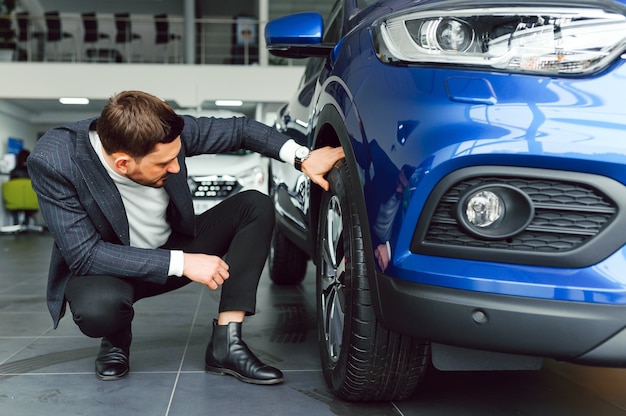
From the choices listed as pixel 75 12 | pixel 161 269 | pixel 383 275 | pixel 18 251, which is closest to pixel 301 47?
pixel 161 269

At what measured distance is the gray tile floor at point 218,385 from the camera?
1887mm

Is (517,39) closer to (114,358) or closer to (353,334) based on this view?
(353,334)

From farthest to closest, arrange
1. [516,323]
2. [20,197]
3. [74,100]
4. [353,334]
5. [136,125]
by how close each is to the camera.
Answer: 1. [74,100]
2. [20,197]
3. [136,125]
4. [353,334]
5. [516,323]

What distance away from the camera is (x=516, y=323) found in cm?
134

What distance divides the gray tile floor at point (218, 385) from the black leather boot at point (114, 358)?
0.13 feet

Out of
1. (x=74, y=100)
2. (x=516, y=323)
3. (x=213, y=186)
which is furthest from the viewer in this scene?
(x=74, y=100)

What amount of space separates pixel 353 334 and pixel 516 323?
1.51 ft

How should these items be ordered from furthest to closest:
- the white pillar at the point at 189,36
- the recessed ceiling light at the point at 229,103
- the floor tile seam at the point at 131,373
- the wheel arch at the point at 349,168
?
1. the white pillar at the point at 189,36
2. the recessed ceiling light at the point at 229,103
3. the floor tile seam at the point at 131,373
4. the wheel arch at the point at 349,168

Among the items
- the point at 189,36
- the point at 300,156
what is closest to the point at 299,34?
the point at 300,156

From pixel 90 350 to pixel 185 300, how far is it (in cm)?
130

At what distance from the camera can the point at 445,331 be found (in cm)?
141

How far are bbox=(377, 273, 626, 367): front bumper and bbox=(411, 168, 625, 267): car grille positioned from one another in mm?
86

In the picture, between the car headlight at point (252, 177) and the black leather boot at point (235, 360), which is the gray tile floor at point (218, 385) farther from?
the car headlight at point (252, 177)

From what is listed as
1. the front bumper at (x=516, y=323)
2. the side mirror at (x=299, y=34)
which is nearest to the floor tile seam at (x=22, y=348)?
the side mirror at (x=299, y=34)
